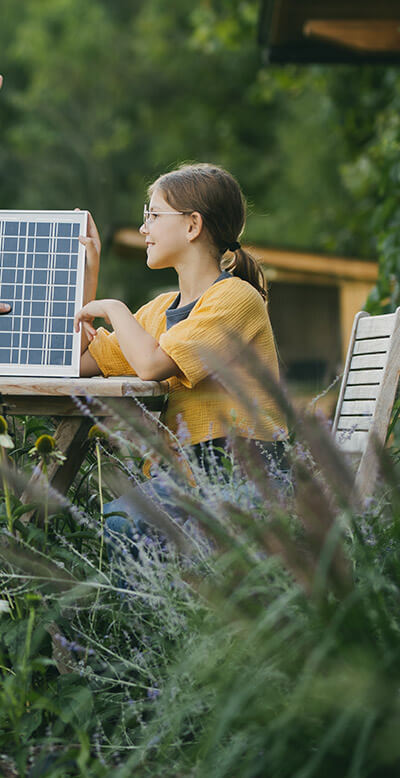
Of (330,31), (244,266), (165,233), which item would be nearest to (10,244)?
(165,233)

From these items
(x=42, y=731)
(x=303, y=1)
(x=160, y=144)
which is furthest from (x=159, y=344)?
(x=160, y=144)

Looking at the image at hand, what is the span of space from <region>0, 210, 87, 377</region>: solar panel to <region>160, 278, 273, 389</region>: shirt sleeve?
0.24m

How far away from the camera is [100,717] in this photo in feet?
6.02

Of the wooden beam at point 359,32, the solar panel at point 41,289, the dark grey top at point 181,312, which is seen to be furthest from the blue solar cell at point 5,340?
the wooden beam at point 359,32

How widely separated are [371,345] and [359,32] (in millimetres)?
3717

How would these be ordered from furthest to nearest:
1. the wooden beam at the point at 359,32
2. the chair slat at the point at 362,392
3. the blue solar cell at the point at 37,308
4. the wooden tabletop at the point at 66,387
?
the wooden beam at the point at 359,32 < the chair slat at the point at 362,392 < the blue solar cell at the point at 37,308 < the wooden tabletop at the point at 66,387

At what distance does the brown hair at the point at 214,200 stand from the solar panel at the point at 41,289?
341mm

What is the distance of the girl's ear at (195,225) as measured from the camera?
98.5 inches

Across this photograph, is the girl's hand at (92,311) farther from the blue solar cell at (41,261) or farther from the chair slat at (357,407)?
the chair slat at (357,407)

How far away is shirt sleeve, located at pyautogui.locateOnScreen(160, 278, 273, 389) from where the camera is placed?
2.18m

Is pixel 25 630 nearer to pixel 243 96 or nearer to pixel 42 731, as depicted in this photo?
pixel 42 731

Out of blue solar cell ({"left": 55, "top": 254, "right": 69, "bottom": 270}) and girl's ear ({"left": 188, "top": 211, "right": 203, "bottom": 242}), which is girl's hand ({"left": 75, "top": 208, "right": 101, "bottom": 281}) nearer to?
blue solar cell ({"left": 55, "top": 254, "right": 69, "bottom": 270})

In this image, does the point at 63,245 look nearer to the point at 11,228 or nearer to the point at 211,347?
the point at 11,228

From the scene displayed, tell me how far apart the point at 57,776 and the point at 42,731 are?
36cm
